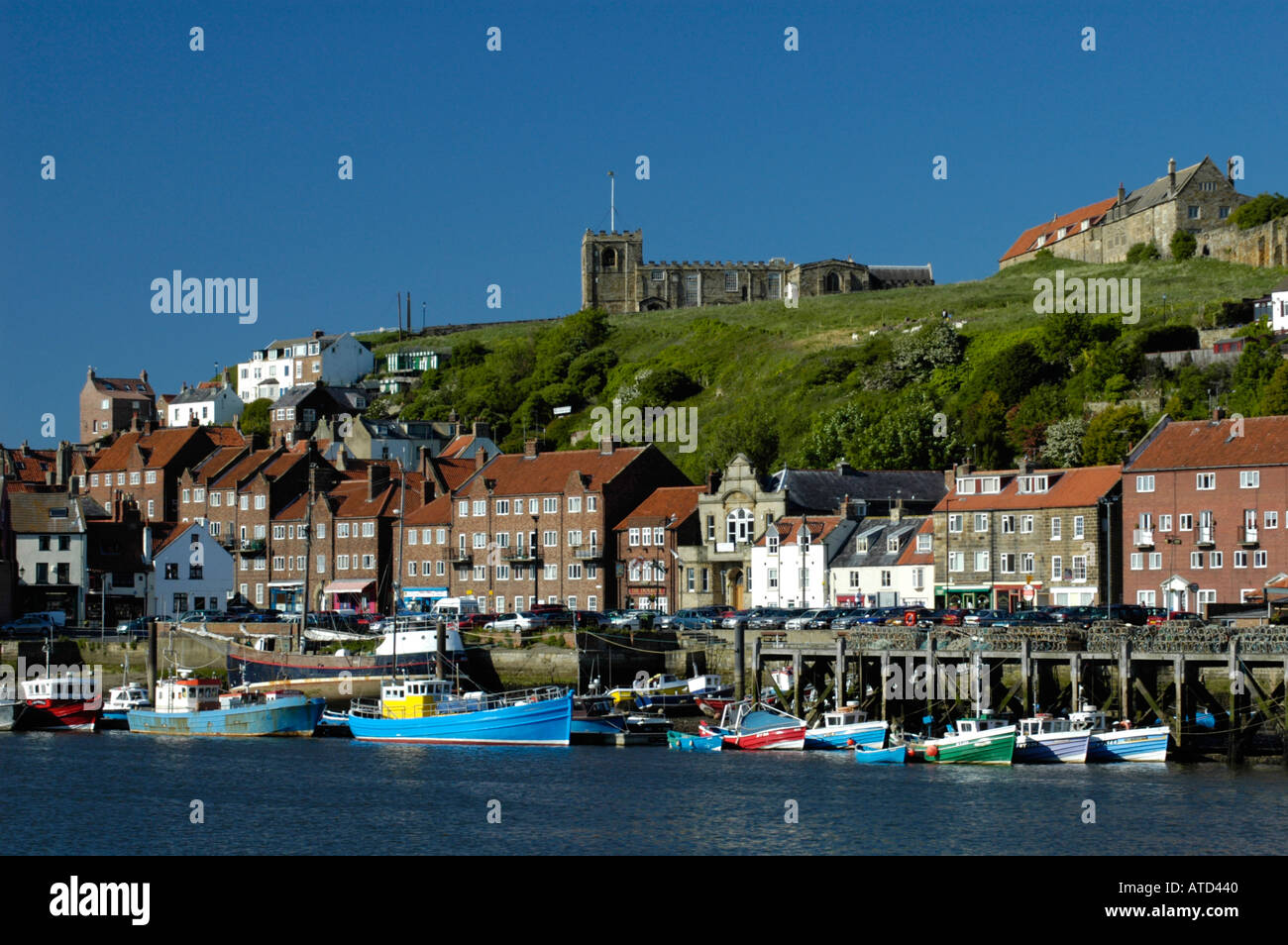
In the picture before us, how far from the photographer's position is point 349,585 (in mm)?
92625

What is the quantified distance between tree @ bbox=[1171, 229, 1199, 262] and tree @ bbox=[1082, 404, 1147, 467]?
152ft


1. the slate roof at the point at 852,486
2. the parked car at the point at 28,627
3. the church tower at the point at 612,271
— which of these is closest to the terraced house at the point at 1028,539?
the slate roof at the point at 852,486

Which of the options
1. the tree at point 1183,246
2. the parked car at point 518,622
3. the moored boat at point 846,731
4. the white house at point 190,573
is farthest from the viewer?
the tree at point 1183,246

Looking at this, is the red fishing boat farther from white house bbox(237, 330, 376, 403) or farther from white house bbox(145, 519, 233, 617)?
white house bbox(237, 330, 376, 403)

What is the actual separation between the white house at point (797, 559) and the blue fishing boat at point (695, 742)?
996 inches

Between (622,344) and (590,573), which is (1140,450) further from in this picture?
(622,344)

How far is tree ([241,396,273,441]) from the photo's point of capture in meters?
144

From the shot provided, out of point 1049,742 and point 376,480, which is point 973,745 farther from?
point 376,480

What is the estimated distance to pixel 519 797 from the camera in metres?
40.1

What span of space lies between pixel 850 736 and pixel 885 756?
2.60 metres

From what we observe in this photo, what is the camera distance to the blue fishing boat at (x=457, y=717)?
52750mm

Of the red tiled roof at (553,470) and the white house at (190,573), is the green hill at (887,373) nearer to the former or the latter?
the red tiled roof at (553,470)
